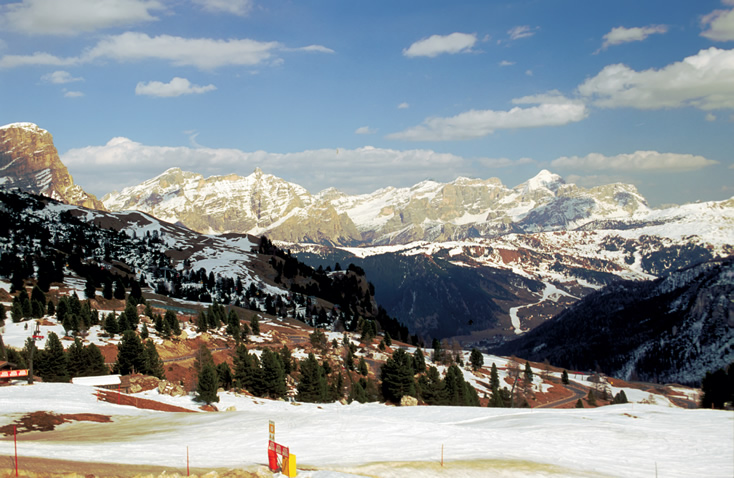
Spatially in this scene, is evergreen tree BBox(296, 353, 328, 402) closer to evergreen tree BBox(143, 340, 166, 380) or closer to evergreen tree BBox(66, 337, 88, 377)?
evergreen tree BBox(143, 340, 166, 380)

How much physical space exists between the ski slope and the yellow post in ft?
4.46

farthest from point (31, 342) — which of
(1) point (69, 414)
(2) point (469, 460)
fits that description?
(2) point (469, 460)

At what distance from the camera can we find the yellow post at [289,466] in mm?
35975

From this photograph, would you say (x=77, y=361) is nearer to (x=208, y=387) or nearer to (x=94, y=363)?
(x=94, y=363)

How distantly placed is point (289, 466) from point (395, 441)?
57.3 ft

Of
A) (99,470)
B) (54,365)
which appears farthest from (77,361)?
(99,470)

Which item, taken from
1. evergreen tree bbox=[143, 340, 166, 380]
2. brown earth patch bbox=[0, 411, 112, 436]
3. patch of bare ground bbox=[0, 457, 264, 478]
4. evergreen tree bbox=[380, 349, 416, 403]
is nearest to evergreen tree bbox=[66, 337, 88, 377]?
evergreen tree bbox=[143, 340, 166, 380]

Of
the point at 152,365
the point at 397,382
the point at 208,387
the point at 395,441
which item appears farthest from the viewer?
the point at 397,382

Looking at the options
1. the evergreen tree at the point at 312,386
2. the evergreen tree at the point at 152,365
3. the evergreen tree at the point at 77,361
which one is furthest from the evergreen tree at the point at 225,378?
the evergreen tree at the point at 77,361

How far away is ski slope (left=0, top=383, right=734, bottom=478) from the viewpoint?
138 ft

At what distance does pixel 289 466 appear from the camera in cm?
3612

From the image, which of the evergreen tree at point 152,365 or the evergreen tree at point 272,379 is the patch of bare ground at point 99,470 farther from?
the evergreen tree at point 272,379

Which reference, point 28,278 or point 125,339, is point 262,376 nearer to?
point 125,339

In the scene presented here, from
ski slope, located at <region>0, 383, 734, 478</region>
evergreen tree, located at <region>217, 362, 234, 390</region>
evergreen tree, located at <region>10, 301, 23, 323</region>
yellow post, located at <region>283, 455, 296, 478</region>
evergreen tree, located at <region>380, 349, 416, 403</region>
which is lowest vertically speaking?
evergreen tree, located at <region>380, 349, 416, 403</region>
